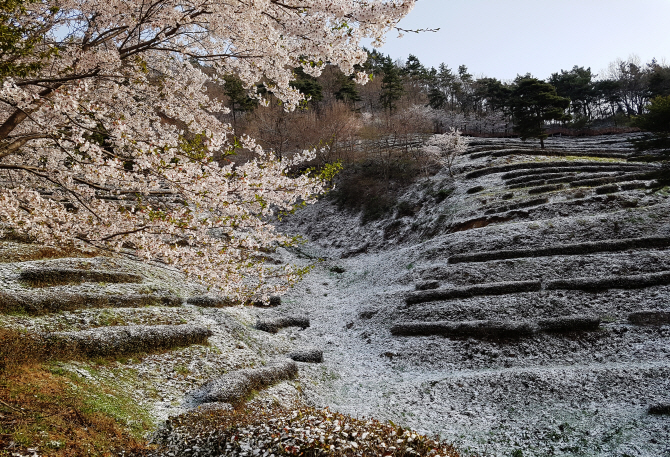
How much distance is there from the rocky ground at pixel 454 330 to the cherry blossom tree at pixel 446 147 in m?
16.5

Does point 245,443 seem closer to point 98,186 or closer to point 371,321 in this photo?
point 98,186

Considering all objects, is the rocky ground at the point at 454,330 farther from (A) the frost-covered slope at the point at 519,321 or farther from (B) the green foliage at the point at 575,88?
(B) the green foliage at the point at 575,88

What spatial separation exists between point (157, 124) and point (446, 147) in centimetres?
4106

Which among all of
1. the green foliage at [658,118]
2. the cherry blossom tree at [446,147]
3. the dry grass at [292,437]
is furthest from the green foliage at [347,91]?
the dry grass at [292,437]

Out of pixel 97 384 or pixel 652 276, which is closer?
pixel 97 384

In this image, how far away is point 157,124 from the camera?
10023 millimetres

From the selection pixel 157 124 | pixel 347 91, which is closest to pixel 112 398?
pixel 157 124

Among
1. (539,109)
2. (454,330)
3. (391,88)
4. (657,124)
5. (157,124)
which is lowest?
(454,330)

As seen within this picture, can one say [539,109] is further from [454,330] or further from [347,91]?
[454,330]

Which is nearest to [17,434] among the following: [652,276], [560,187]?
[652,276]

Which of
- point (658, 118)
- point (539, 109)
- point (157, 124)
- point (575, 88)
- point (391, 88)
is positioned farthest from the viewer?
point (575, 88)

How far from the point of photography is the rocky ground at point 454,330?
11078 mm

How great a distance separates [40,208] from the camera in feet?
26.1

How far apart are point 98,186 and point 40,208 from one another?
1816mm
